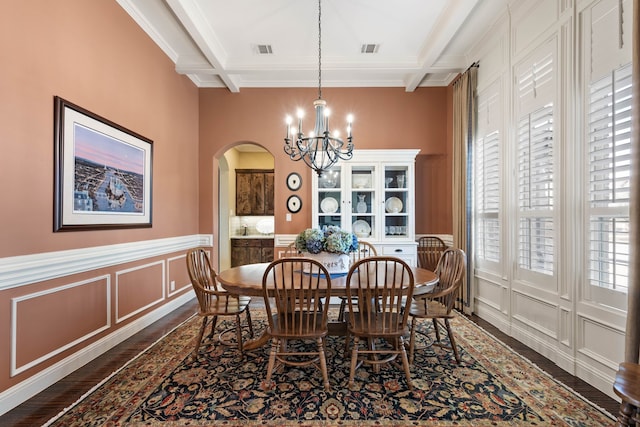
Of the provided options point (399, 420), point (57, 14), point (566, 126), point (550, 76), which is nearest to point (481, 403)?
point (399, 420)

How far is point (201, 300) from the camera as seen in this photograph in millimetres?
2740

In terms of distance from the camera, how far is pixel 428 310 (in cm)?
272

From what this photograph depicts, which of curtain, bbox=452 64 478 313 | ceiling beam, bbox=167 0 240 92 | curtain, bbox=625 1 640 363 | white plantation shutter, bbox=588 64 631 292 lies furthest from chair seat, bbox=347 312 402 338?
ceiling beam, bbox=167 0 240 92

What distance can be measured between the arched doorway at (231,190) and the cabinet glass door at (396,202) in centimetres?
269

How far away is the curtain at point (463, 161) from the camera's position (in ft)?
13.0

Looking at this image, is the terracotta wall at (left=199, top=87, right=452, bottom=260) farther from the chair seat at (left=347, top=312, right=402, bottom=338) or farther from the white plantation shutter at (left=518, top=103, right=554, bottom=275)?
the chair seat at (left=347, top=312, right=402, bottom=338)

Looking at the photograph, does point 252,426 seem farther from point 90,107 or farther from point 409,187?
point 409,187

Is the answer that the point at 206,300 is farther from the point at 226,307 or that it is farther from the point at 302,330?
the point at 302,330

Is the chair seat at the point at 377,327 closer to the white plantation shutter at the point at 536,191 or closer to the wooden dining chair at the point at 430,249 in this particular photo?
the white plantation shutter at the point at 536,191

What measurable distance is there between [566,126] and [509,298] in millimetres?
1709

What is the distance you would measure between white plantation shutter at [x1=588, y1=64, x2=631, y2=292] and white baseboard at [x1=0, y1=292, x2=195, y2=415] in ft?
12.7

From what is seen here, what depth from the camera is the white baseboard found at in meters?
2.02

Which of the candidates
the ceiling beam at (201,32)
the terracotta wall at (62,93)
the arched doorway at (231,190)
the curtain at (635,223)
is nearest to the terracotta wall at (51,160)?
the terracotta wall at (62,93)

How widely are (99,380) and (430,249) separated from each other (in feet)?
13.7
